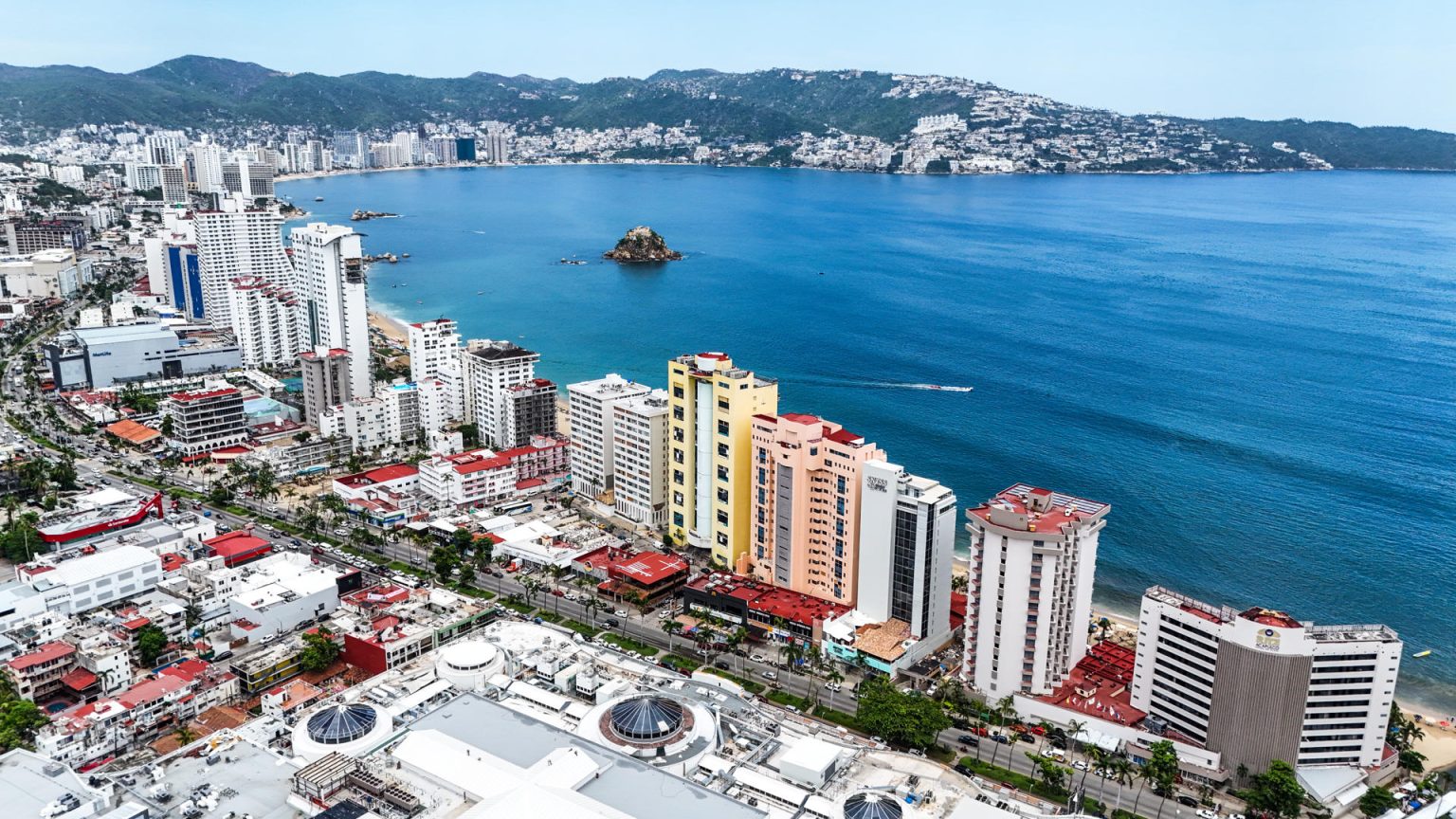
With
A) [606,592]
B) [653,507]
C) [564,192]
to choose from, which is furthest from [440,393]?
[564,192]

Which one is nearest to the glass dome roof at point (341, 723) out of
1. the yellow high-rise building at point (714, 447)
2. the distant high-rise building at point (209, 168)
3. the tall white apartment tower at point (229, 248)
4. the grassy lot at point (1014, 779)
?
the grassy lot at point (1014, 779)

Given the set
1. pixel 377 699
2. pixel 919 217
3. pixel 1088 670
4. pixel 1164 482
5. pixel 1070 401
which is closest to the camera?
pixel 377 699

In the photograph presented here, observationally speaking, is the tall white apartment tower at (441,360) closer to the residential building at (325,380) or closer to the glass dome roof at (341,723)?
the residential building at (325,380)

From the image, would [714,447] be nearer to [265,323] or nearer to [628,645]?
[628,645]

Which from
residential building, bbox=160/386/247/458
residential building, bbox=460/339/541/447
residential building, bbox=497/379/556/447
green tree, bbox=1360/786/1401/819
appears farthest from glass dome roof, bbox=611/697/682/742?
residential building, bbox=160/386/247/458

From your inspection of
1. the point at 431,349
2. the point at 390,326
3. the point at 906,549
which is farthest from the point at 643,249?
the point at 906,549

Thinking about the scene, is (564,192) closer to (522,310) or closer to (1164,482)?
(522,310)

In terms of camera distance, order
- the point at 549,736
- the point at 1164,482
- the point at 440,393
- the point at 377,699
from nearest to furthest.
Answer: the point at 549,736 → the point at 377,699 → the point at 1164,482 → the point at 440,393
